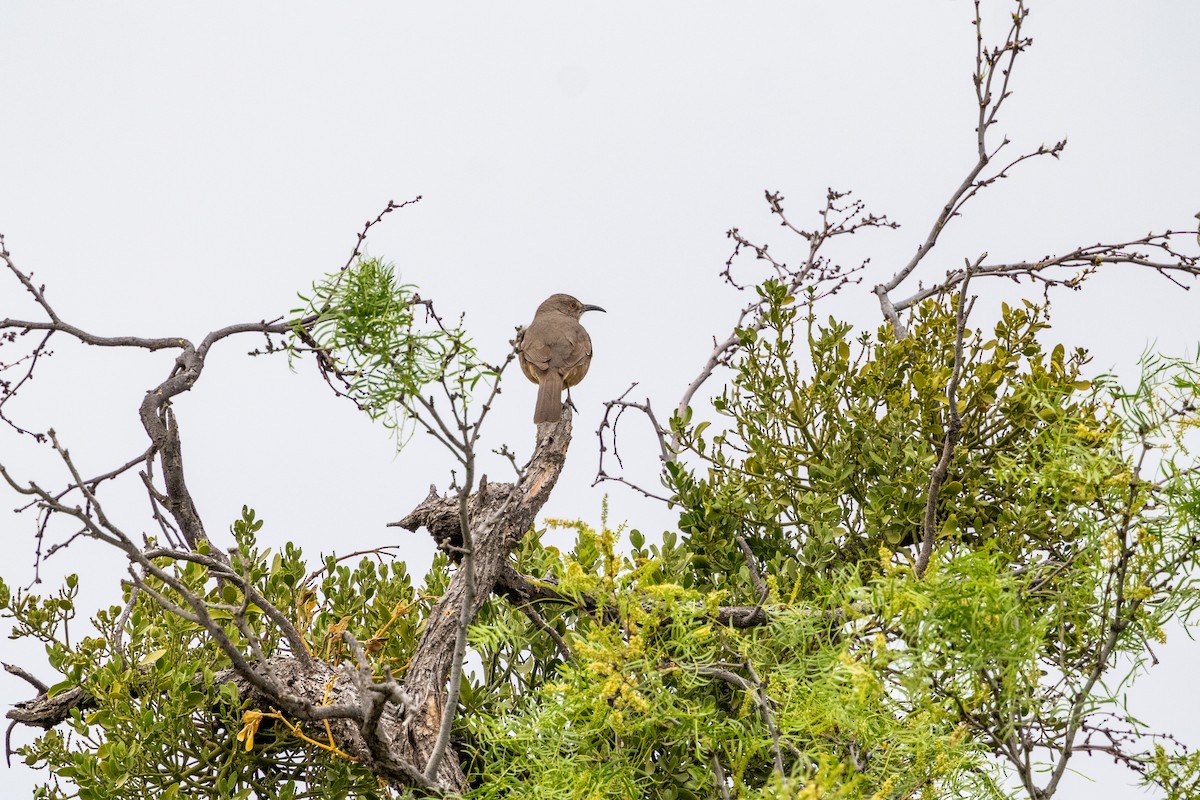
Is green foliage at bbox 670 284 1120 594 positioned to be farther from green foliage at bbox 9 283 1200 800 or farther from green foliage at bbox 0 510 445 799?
green foliage at bbox 0 510 445 799

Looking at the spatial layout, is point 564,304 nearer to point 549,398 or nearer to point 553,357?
point 553,357

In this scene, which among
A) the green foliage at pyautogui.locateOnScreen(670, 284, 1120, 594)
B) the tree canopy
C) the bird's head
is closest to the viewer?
the tree canopy

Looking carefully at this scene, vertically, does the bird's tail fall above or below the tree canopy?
above

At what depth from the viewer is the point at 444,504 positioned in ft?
→ 13.2

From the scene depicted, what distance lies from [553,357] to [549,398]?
16.8 inches

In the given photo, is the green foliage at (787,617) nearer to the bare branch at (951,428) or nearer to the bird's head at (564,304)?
the bare branch at (951,428)

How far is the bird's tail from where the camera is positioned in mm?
4918

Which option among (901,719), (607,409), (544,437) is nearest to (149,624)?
(544,437)

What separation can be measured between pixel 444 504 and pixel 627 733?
1132mm

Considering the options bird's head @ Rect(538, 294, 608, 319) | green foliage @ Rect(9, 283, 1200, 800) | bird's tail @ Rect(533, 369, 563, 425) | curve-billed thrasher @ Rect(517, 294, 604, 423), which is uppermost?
bird's head @ Rect(538, 294, 608, 319)

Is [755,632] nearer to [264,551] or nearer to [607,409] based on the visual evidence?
[607,409]

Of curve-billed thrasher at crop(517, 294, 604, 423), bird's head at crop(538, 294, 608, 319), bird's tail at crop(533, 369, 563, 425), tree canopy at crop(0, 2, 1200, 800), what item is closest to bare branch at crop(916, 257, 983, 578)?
tree canopy at crop(0, 2, 1200, 800)

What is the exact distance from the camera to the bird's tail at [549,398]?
492 cm

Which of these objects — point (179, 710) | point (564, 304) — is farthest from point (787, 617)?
point (564, 304)
